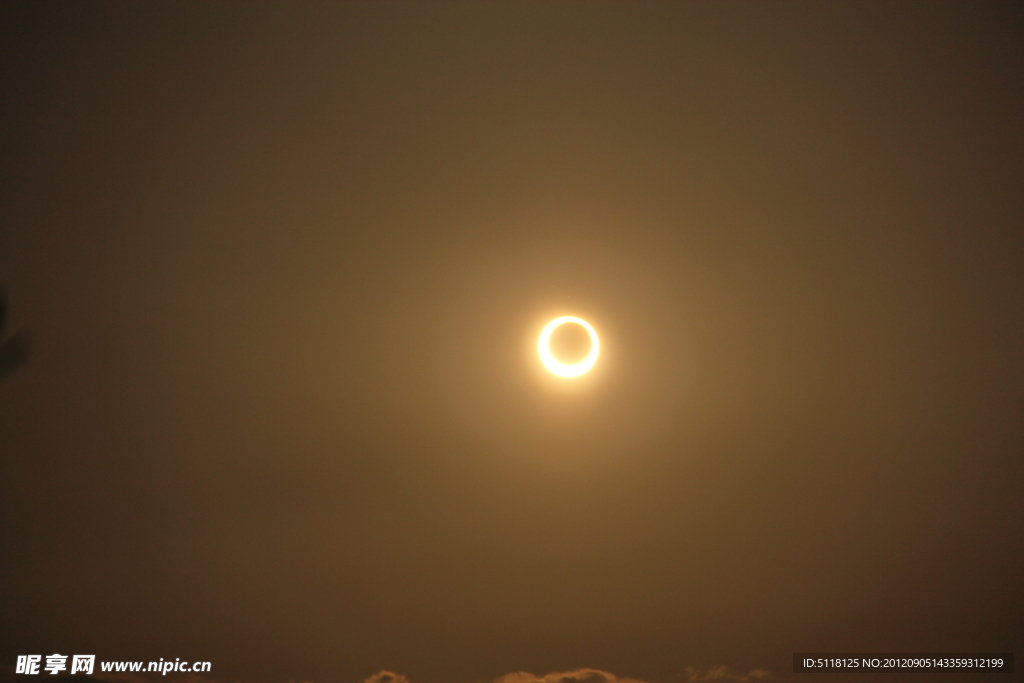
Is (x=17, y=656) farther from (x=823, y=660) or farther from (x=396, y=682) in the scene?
(x=823, y=660)

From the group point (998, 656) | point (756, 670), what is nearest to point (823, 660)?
point (756, 670)

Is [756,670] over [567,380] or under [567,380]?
under

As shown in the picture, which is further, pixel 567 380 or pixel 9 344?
pixel 567 380

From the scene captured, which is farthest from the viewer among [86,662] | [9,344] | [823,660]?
[823,660]

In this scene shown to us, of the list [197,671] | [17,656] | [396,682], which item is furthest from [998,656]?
[17,656]

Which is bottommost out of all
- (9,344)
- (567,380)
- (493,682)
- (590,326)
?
(493,682)

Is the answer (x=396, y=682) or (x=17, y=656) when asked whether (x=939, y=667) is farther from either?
(x=17, y=656)

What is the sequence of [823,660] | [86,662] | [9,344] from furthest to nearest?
1. [823,660]
2. [86,662]
3. [9,344]
